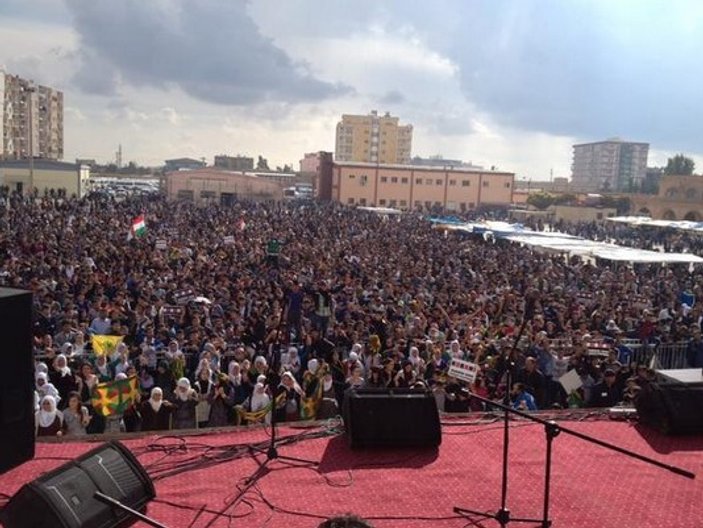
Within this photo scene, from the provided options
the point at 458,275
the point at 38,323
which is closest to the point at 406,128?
the point at 458,275

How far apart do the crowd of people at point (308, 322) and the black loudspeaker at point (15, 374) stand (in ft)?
6.23

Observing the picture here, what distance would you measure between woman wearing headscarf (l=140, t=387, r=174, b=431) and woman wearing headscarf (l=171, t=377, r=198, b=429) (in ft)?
0.42

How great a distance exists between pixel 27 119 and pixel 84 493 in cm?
8420

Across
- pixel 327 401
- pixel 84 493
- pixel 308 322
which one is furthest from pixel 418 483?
pixel 308 322

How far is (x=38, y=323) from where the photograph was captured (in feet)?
39.7

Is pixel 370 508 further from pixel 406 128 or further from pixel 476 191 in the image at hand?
pixel 406 128

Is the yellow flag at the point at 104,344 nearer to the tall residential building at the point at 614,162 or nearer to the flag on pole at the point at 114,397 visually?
the flag on pole at the point at 114,397

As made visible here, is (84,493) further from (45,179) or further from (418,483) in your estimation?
(45,179)

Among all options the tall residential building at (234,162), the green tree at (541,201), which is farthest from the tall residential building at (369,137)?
the green tree at (541,201)

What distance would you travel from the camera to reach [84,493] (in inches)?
169

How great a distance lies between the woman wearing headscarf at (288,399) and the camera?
343 inches

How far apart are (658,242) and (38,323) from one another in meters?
41.1

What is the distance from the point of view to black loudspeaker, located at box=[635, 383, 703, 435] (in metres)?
6.64

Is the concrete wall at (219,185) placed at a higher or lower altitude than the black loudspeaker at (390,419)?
higher
